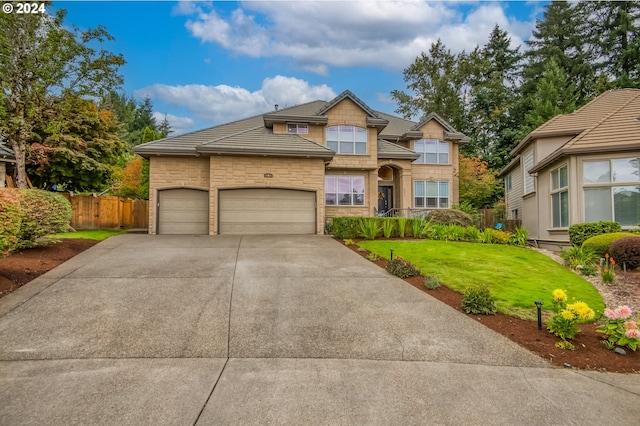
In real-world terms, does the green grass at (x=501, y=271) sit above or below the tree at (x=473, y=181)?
below

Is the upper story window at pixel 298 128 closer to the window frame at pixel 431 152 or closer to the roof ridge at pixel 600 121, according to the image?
the window frame at pixel 431 152

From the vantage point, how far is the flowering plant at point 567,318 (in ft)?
17.0

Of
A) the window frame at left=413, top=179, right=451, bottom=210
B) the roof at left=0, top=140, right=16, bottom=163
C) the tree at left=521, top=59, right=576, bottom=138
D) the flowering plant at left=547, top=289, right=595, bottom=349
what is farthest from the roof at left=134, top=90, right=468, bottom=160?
the tree at left=521, top=59, right=576, bottom=138

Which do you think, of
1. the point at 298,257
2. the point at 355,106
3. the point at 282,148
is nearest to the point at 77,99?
the point at 282,148

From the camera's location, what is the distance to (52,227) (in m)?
10.1

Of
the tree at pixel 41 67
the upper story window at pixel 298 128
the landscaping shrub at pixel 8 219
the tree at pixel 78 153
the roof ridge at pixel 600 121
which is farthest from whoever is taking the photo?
the upper story window at pixel 298 128

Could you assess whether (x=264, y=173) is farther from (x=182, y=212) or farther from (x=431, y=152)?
(x=431, y=152)

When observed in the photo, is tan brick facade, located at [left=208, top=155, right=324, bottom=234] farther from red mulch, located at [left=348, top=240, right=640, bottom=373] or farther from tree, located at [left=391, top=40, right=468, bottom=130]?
tree, located at [left=391, top=40, right=468, bottom=130]

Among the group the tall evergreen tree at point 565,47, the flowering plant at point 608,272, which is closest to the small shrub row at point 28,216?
the flowering plant at point 608,272

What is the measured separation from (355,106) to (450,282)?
46.0 feet

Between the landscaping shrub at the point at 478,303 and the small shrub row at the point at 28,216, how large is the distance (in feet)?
30.2

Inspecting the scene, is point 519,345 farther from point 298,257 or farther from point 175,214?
point 175,214

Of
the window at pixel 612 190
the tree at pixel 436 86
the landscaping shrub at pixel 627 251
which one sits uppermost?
the tree at pixel 436 86

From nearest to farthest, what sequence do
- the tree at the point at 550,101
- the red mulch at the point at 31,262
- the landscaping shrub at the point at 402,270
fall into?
the red mulch at the point at 31,262
the landscaping shrub at the point at 402,270
the tree at the point at 550,101
